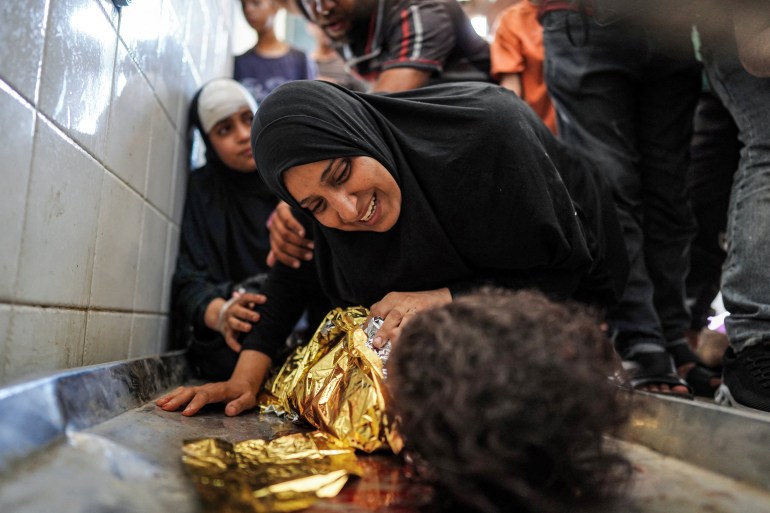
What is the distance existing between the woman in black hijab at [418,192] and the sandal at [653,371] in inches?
13.9

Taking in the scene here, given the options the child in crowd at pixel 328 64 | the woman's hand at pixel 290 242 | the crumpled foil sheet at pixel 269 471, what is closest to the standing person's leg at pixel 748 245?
the crumpled foil sheet at pixel 269 471

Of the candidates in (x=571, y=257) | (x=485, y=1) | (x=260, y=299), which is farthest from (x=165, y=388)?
(x=485, y=1)

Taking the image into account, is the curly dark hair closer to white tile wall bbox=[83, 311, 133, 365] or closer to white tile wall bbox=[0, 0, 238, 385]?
white tile wall bbox=[0, 0, 238, 385]

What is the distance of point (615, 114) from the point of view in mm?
1676

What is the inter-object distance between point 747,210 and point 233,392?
3.69 ft

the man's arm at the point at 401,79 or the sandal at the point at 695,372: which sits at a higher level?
the man's arm at the point at 401,79

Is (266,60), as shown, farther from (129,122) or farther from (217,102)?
(129,122)

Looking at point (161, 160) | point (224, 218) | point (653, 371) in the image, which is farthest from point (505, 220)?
point (224, 218)

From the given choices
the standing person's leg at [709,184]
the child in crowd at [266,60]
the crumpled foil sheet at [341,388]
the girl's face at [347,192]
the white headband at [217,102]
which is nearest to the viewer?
the crumpled foil sheet at [341,388]

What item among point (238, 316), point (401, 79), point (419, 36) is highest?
point (419, 36)

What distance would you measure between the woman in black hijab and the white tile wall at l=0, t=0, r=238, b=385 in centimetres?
27

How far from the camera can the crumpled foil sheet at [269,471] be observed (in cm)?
68

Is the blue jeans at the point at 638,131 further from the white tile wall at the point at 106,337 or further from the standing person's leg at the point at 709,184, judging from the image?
the white tile wall at the point at 106,337

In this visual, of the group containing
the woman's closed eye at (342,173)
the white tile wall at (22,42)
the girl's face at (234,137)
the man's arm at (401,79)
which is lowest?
the woman's closed eye at (342,173)
